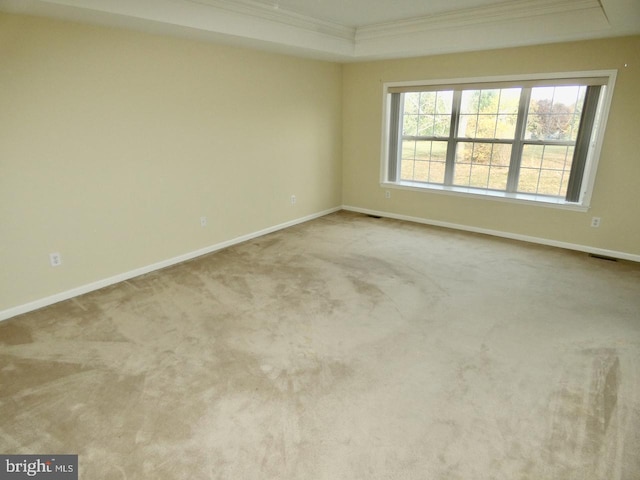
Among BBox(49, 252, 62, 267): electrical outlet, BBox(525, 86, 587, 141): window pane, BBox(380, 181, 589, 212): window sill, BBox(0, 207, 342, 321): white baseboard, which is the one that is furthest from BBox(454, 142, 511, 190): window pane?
BBox(49, 252, 62, 267): electrical outlet

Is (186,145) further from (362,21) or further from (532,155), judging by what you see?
(532,155)

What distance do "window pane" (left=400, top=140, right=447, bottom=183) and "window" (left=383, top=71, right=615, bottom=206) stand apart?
0.01 m

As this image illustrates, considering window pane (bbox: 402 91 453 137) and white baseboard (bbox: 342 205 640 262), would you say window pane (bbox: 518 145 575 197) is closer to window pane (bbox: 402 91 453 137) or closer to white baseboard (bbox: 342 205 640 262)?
white baseboard (bbox: 342 205 640 262)

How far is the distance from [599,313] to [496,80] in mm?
2854

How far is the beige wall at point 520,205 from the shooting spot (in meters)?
3.78

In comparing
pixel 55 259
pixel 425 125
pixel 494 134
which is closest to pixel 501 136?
pixel 494 134

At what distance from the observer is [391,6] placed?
367 cm

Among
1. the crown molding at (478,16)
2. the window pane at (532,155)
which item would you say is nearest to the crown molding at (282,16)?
the crown molding at (478,16)

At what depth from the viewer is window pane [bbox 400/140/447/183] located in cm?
525

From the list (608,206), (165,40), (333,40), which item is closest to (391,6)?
(333,40)

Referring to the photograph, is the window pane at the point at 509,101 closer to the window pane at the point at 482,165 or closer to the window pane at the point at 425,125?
the window pane at the point at 482,165

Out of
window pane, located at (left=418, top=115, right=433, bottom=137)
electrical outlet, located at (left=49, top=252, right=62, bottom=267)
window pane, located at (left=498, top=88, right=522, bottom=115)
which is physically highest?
window pane, located at (left=498, top=88, right=522, bottom=115)

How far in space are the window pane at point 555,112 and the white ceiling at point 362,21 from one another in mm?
592

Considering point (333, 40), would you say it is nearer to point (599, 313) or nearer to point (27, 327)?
point (599, 313)
